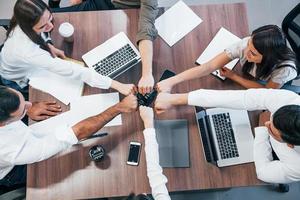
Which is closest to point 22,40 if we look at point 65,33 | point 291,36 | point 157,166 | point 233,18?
point 65,33

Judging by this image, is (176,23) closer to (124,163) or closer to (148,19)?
(148,19)

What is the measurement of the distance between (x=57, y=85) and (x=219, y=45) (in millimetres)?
852

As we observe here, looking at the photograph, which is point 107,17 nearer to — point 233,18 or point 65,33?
point 65,33

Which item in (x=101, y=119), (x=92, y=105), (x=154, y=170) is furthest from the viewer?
(x=92, y=105)

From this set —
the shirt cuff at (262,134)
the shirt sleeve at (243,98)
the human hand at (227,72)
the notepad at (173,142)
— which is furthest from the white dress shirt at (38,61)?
the shirt cuff at (262,134)

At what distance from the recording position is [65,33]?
1.80 meters

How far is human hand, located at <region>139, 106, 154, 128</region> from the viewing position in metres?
1.63

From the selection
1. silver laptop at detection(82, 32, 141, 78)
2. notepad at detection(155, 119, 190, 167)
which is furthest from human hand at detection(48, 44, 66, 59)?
notepad at detection(155, 119, 190, 167)

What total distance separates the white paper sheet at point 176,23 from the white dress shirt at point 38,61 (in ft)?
1.31

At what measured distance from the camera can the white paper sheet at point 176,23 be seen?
73.0 inches

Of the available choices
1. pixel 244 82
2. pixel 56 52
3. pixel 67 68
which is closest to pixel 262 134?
pixel 244 82

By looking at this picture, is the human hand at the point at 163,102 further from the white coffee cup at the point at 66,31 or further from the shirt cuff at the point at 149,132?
the white coffee cup at the point at 66,31

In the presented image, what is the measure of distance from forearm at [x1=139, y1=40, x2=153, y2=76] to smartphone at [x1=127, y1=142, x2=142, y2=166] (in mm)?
348

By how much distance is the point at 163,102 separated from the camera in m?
1.68
